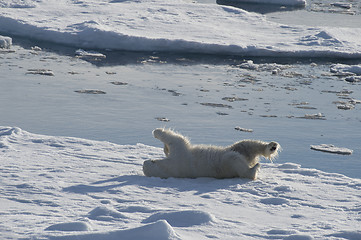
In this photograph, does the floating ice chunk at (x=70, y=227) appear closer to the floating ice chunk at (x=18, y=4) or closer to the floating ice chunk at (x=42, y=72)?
the floating ice chunk at (x=42, y=72)

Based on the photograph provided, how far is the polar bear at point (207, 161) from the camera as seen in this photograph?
16.7 ft

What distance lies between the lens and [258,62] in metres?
12.1

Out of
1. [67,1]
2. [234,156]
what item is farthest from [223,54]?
[234,156]

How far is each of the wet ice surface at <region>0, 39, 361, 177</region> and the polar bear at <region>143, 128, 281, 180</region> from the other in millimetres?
1224

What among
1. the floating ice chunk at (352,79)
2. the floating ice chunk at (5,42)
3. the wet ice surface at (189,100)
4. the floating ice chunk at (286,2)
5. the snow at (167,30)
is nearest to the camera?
the wet ice surface at (189,100)

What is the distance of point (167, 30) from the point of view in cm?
1392

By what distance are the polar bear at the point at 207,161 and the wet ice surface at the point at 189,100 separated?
122 cm

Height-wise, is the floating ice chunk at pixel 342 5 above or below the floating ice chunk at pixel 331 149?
above

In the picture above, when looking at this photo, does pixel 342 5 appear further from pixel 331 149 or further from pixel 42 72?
pixel 331 149

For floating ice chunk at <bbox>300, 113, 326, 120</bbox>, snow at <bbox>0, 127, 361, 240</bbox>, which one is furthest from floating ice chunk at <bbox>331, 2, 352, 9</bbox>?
snow at <bbox>0, 127, 361, 240</bbox>

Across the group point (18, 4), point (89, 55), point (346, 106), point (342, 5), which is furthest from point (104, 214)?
point (342, 5)

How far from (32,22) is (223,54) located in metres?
4.60

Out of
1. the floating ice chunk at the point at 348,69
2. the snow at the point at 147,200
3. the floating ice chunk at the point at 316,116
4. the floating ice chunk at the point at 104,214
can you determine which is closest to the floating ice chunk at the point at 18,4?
the floating ice chunk at the point at 348,69

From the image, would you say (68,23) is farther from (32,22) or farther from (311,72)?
(311,72)
